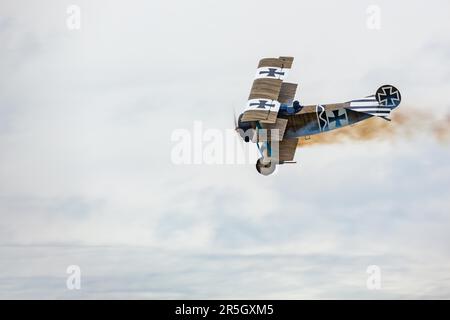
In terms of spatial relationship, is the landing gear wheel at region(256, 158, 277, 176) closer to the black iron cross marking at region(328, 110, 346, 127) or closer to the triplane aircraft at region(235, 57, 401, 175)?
the triplane aircraft at region(235, 57, 401, 175)

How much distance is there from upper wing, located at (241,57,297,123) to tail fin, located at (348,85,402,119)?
3.57m

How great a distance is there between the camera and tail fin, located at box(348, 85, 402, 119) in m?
54.6

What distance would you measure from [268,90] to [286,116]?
2.12 metres

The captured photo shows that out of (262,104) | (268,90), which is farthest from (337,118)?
(262,104)

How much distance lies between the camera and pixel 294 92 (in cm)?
5628

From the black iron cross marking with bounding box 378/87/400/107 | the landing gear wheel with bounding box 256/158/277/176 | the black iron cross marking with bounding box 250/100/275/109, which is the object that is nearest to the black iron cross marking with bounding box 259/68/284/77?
the black iron cross marking with bounding box 250/100/275/109

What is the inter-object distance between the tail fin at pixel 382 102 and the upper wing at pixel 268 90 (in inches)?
141

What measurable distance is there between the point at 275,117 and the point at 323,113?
2834 mm

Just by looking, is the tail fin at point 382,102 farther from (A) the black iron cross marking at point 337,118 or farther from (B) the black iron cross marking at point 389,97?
(A) the black iron cross marking at point 337,118

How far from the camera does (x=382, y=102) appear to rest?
179 ft

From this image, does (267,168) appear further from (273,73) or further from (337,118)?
(273,73)

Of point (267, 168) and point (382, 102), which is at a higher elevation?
point (382, 102)
